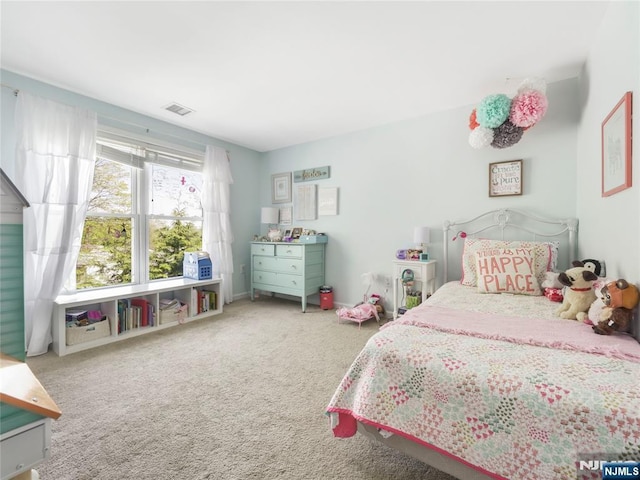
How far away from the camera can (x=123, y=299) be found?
115 inches

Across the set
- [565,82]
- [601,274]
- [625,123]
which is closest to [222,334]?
[601,274]

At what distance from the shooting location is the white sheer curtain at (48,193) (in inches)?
93.2

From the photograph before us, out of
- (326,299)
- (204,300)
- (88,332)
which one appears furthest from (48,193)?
(326,299)

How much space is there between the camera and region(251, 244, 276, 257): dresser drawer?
155 inches

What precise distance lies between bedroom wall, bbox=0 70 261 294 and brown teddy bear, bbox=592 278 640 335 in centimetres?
402

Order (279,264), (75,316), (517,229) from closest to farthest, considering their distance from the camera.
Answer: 1. (75,316)
2. (517,229)
3. (279,264)

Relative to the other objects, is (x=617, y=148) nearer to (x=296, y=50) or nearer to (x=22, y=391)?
(x=296, y=50)

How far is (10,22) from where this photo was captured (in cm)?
182

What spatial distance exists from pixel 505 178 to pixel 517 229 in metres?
0.52

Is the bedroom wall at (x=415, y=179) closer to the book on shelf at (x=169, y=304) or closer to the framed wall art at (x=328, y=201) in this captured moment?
the framed wall art at (x=328, y=201)

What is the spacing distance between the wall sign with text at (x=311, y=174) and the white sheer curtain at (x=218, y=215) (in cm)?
99

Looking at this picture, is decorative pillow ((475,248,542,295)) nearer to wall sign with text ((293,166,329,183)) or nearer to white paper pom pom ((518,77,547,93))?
white paper pom pom ((518,77,547,93))

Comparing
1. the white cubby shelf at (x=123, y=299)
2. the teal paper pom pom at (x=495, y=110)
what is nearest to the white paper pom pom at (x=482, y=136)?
the teal paper pom pom at (x=495, y=110)

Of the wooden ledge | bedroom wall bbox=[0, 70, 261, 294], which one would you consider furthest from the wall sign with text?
the wooden ledge
